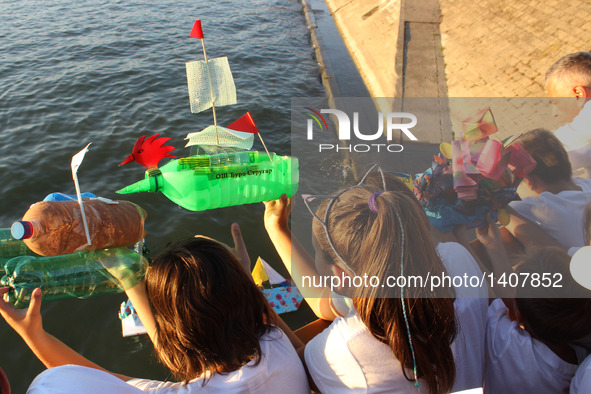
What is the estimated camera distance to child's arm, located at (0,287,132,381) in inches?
74.3

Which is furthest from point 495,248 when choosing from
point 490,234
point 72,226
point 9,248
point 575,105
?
point 9,248

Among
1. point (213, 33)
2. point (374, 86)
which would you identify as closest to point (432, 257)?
point (374, 86)

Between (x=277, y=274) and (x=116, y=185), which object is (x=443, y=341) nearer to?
(x=277, y=274)

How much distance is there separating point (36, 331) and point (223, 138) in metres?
1.50

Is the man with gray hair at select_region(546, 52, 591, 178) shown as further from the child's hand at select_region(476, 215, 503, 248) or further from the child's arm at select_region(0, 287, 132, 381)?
the child's arm at select_region(0, 287, 132, 381)

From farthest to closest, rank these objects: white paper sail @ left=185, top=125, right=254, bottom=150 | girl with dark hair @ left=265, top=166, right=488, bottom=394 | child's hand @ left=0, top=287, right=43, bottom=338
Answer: white paper sail @ left=185, top=125, right=254, bottom=150 → child's hand @ left=0, top=287, right=43, bottom=338 → girl with dark hair @ left=265, top=166, right=488, bottom=394

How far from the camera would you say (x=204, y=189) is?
2879 mm

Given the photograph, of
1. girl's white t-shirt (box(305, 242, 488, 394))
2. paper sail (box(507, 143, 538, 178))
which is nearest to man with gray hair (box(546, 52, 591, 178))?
paper sail (box(507, 143, 538, 178))

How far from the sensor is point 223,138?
2.76 m

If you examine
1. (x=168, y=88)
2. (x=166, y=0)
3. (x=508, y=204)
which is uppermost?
(x=166, y=0)

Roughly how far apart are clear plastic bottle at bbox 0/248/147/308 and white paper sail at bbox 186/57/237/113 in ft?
3.54

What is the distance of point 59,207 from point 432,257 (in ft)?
5.97

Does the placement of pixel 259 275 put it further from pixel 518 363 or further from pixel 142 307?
pixel 518 363

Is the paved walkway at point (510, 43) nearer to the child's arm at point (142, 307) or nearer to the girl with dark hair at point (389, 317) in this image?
the girl with dark hair at point (389, 317)
